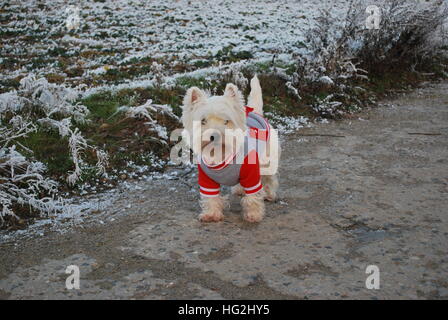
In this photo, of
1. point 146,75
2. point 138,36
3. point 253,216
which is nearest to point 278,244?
point 253,216

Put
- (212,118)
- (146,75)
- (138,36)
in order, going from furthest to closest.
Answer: (138,36)
(146,75)
(212,118)

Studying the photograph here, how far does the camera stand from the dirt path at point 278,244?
3.13 m

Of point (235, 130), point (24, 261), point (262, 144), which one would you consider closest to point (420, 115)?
point (262, 144)

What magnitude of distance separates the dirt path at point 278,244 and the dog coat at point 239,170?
36 cm

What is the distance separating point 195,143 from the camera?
3.84 meters

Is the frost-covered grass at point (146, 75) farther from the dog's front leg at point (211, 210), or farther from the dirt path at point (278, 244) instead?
the dog's front leg at point (211, 210)

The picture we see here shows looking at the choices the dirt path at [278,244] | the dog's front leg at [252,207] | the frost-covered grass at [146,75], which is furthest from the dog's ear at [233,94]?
the frost-covered grass at [146,75]

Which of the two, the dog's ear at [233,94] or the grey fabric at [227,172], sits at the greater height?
the dog's ear at [233,94]

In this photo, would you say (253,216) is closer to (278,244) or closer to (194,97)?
(278,244)

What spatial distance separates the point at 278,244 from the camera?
3.74m

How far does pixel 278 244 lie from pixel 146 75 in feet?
21.7

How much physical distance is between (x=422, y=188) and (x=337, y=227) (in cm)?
143

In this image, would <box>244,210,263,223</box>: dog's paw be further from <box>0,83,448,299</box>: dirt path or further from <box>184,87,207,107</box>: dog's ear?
<box>184,87,207,107</box>: dog's ear
